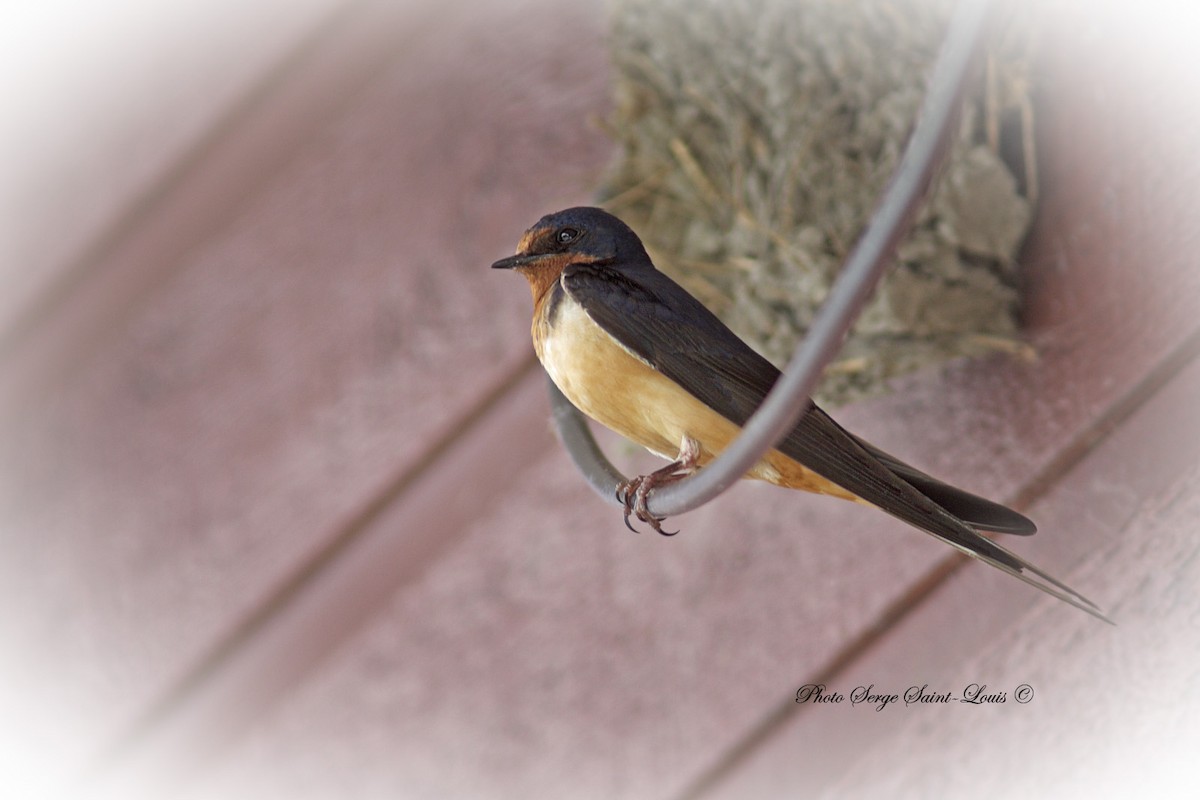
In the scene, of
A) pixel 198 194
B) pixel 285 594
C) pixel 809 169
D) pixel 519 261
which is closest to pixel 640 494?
pixel 519 261

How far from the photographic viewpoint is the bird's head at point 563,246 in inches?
51.8

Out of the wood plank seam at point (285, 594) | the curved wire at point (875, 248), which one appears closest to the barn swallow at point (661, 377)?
the curved wire at point (875, 248)

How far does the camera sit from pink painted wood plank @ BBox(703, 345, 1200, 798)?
1.49 meters

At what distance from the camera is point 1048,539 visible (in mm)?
1621

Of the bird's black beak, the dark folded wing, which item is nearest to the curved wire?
the dark folded wing

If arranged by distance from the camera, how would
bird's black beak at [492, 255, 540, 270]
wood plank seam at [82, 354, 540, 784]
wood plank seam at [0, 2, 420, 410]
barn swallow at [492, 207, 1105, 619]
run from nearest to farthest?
barn swallow at [492, 207, 1105, 619]
bird's black beak at [492, 255, 540, 270]
wood plank seam at [82, 354, 540, 784]
wood plank seam at [0, 2, 420, 410]

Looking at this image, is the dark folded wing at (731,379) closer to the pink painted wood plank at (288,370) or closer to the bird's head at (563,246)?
the bird's head at (563,246)

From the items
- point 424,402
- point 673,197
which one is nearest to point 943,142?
point 673,197

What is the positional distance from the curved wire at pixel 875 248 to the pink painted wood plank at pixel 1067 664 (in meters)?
0.98

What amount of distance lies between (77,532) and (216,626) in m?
0.36

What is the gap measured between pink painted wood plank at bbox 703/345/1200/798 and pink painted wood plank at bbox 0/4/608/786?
0.83 meters

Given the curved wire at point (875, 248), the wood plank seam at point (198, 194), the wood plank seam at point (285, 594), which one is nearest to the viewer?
the curved wire at point (875, 248)

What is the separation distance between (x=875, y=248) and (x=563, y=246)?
0.72 meters

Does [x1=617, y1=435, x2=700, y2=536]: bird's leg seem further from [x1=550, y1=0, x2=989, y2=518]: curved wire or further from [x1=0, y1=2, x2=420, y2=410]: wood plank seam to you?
[x1=0, y1=2, x2=420, y2=410]: wood plank seam
